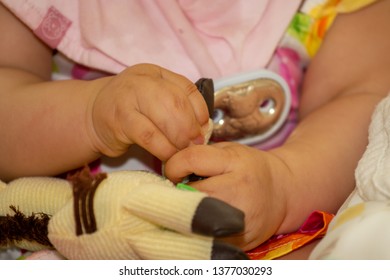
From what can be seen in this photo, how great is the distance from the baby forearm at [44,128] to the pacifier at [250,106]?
0.20 metres

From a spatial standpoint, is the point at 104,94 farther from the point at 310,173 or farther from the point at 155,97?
the point at 310,173

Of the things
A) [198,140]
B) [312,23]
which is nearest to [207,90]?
[198,140]

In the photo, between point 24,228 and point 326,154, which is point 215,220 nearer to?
point 24,228

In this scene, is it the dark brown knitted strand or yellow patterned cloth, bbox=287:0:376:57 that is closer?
the dark brown knitted strand

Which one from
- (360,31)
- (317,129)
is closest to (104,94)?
(317,129)

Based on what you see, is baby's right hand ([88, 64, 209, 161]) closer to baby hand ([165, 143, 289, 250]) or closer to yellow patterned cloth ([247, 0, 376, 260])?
baby hand ([165, 143, 289, 250])

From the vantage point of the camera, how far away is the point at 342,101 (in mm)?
751

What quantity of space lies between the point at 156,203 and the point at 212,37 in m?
0.43

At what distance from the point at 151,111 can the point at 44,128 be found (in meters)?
0.16

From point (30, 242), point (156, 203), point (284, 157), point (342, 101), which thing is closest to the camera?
point (156, 203)

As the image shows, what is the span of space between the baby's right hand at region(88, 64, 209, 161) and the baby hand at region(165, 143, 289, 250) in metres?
0.02

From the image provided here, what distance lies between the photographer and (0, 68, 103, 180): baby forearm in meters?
0.62

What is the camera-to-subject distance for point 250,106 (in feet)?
2.50

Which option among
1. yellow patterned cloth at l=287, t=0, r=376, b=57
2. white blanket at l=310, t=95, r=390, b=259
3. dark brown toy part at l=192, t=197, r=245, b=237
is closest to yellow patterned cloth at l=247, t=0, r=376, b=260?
yellow patterned cloth at l=287, t=0, r=376, b=57
